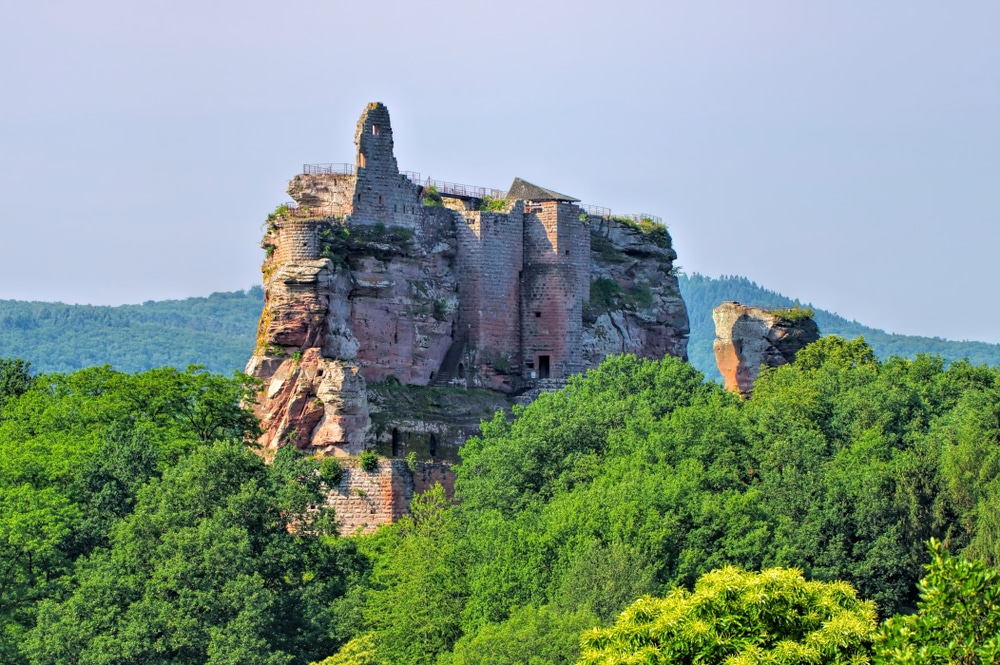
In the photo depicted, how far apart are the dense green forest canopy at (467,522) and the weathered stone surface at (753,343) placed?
63.8ft

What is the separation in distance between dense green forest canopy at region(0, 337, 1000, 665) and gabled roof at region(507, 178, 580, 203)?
46.6 ft

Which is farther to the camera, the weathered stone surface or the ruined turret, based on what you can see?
the weathered stone surface

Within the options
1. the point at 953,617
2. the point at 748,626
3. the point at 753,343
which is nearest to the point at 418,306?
the point at 753,343

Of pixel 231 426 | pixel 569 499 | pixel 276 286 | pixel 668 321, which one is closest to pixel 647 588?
pixel 569 499

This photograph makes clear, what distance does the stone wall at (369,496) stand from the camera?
230 feet

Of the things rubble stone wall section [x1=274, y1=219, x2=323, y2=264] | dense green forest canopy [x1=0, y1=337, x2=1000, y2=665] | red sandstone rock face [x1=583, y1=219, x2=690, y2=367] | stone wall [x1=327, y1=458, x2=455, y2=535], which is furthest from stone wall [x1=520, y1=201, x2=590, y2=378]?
stone wall [x1=327, y1=458, x2=455, y2=535]

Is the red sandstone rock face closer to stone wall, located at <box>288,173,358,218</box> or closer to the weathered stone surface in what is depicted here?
the weathered stone surface

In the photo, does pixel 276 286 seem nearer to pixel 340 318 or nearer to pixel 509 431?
pixel 340 318

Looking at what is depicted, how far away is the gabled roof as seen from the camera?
8269 centimetres

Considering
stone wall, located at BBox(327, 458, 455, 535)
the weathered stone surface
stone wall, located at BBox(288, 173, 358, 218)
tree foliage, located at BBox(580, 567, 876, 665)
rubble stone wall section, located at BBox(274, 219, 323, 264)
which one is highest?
stone wall, located at BBox(288, 173, 358, 218)

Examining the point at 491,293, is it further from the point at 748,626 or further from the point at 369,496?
the point at 748,626

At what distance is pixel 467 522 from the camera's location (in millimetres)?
62188

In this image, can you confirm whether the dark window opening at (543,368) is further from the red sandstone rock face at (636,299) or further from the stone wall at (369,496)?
the stone wall at (369,496)

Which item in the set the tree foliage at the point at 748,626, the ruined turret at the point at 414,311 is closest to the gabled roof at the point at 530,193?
the ruined turret at the point at 414,311
